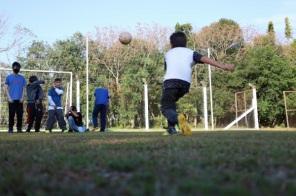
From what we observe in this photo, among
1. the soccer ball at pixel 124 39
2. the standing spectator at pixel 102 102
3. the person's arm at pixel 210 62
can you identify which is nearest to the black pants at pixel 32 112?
the standing spectator at pixel 102 102

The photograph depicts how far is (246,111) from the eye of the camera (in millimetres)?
23812

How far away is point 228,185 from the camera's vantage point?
245 centimetres

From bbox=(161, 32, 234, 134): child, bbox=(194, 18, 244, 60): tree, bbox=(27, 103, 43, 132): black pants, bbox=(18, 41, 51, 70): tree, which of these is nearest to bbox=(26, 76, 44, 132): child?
bbox=(27, 103, 43, 132): black pants

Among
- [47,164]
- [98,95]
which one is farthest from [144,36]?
[47,164]

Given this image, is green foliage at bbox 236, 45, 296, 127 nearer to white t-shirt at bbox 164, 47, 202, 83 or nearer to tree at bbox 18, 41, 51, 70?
tree at bbox 18, 41, 51, 70

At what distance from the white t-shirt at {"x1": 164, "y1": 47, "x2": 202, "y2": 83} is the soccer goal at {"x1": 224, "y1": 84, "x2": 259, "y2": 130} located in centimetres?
1447

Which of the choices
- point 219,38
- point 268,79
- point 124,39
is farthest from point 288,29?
point 124,39

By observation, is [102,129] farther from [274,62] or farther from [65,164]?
[274,62]

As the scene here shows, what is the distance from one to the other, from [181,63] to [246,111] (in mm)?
15856

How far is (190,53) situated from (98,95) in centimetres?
753

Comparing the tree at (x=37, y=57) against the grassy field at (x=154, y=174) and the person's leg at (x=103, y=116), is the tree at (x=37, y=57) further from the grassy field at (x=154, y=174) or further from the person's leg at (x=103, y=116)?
the grassy field at (x=154, y=174)

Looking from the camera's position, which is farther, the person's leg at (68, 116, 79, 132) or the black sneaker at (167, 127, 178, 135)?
the person's leg at (68, 116, 79, 132)

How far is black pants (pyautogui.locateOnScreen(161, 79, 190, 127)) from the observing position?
8656 mm

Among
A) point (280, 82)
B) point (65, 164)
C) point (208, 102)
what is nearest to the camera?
point (65, 164)
